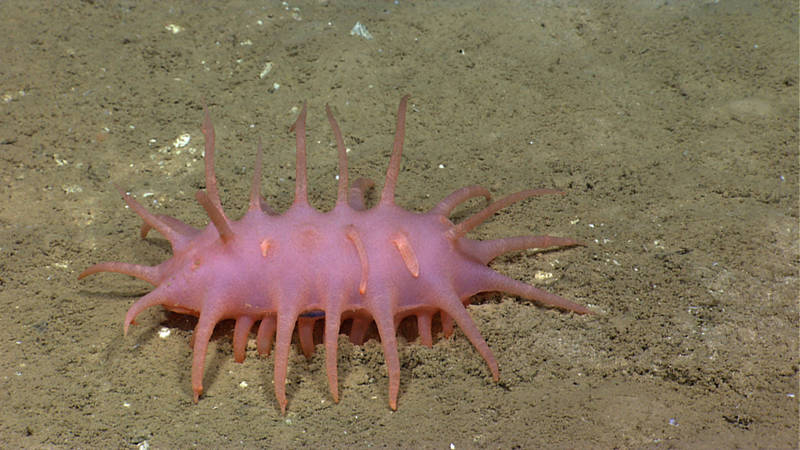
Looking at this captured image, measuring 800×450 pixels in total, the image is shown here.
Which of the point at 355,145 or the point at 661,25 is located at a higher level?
the point at 661,25

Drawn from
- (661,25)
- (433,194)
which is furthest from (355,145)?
(661,25)

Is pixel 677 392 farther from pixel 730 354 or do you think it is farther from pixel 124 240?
pixel 124 240

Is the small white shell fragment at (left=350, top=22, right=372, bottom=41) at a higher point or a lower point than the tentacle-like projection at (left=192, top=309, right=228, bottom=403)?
higher

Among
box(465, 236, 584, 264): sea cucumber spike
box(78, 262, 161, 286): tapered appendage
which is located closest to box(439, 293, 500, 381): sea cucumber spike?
box(465, 236, 584, 264): sea cucumber spike

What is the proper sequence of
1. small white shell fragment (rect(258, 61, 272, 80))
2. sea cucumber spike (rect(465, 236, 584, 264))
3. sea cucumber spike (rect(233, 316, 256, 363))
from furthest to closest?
small white shell fragment (rect(258, 61, 272, 80)) < sea cucumber spike (rect(465, 236, 584, 264)) < sea cucumber spike (rect(233, 316, 256, 363))

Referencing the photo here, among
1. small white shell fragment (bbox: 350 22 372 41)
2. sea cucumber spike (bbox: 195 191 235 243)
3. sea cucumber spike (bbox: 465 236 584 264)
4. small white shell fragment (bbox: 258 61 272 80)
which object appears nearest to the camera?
sea cucumber spike (bbox: 195 191 235 243)

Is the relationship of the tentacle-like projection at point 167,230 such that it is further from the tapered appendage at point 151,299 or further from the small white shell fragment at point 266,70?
the small white shell fragment at point 266,70

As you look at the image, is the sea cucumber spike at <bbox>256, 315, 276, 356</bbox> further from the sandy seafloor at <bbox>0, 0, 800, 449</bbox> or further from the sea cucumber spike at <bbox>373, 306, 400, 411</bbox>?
the sea cucumber spike at <bbox>373, 306, 400, 411</bbox>
